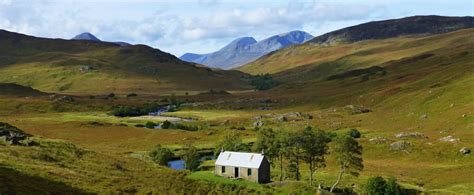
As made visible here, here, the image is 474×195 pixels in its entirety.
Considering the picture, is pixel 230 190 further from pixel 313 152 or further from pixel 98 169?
pixel 98 169

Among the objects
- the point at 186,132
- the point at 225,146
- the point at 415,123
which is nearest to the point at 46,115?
the point at 186,132

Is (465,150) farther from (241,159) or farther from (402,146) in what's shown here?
(241,159)

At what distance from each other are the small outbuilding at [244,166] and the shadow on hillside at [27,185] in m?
24.4

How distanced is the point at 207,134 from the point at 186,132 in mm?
6821

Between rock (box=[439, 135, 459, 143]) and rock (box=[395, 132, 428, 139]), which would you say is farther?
rock (box=[395, 132, 428, 139])

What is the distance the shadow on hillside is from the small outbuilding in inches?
962

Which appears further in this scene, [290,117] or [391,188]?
[290,117]

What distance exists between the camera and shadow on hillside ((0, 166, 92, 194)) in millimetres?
56438

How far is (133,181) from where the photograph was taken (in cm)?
7300

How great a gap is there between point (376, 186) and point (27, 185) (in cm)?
4426

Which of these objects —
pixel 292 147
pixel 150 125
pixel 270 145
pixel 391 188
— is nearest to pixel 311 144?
pixel 292 147

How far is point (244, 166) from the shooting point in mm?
77812

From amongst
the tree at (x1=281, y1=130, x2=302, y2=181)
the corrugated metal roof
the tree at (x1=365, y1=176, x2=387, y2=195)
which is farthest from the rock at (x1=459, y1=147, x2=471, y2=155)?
the corrugated metal roof

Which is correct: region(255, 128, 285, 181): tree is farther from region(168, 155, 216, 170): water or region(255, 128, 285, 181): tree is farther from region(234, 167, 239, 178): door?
region(168, 155, 216, 170): water
